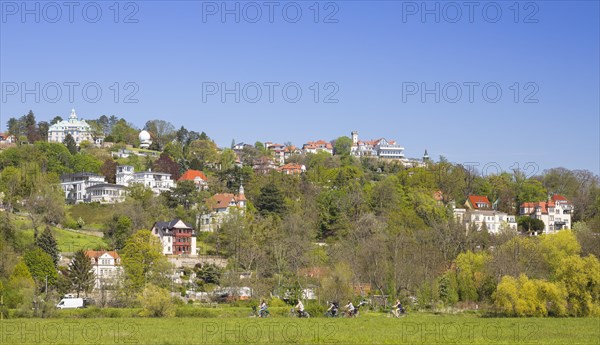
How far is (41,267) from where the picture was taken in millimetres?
64375

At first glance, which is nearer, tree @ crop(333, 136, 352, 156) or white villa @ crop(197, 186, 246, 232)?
white villa @ crop(197, 186, 246, 232)

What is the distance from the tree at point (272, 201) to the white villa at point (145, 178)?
2918 cm

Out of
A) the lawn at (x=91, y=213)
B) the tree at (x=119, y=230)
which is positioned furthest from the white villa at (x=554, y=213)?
the lawn at (x=91, y=213)

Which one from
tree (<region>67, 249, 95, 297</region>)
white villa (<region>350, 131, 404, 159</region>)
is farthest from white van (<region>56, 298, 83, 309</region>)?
white villa (<region>350, 131, 404, 159</region>)

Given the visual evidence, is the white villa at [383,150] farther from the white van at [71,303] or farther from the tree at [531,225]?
the white van at [71,303]

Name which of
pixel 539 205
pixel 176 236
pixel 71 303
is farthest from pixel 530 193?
pixel 71 303

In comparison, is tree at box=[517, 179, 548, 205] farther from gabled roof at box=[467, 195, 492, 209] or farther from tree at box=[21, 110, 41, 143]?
tree at box=[21, 110, 41, 143]

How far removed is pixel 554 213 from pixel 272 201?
43.3m

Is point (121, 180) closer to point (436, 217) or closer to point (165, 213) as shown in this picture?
point (165, 213)

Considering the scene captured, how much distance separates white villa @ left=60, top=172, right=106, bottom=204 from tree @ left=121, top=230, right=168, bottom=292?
52.5 meters

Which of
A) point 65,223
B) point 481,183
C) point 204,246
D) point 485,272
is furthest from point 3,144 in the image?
point 485,272

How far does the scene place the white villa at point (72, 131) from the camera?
160 meters

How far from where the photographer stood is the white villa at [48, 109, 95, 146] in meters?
Result: 160

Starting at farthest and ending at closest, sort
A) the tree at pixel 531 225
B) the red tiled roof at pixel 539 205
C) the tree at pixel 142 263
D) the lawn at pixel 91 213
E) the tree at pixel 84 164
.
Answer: the tree at pixel 84 164, the red tiled roof at pixel 539 205, the tree at pixel 531 225, the lawn at pixel 91 213, the tree at pixel 142 263
